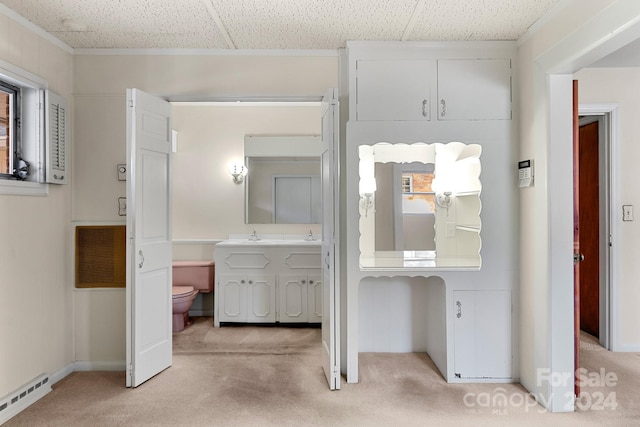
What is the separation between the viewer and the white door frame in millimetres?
3488

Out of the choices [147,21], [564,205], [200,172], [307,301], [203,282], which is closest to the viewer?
[564,205]

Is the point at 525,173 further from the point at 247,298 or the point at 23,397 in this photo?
the point at 23,397

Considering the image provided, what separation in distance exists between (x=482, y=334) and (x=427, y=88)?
68.4 inches

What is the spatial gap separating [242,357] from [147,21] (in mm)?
2493

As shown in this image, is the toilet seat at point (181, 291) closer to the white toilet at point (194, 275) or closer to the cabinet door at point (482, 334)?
the white toilet at point (194, 275)

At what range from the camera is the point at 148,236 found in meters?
2.91

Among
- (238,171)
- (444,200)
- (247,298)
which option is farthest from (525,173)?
(238,171)

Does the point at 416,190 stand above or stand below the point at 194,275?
above

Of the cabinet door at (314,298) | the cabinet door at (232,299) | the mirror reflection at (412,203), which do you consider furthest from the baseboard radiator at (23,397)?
the mirror reflection at (412,203)

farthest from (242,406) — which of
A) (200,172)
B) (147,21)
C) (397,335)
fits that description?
(200,172)

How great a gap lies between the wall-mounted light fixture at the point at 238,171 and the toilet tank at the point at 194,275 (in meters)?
1.00

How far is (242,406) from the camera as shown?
8.23 ft

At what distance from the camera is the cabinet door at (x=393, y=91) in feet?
9.55

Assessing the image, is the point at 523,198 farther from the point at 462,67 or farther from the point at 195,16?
the point at 195,16
